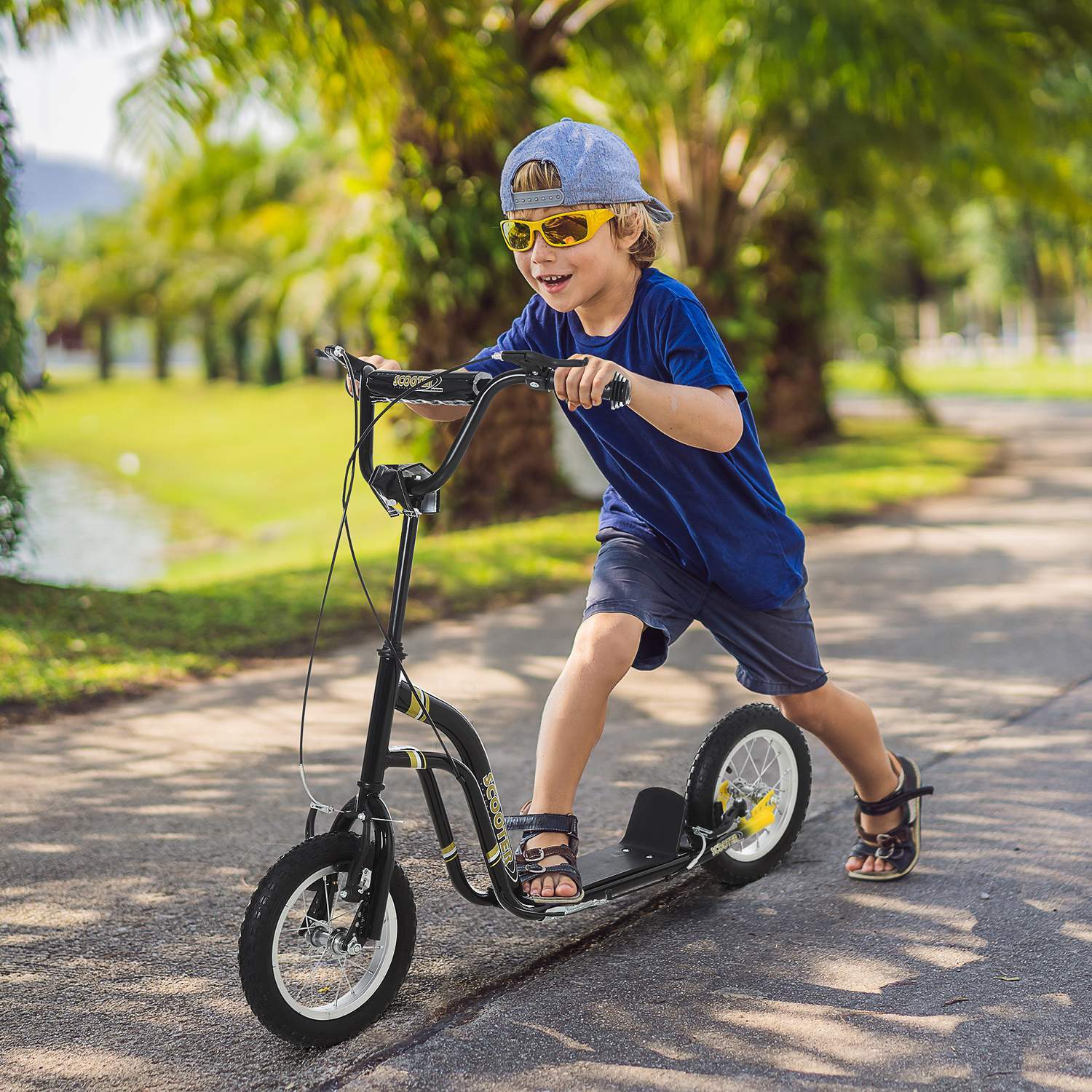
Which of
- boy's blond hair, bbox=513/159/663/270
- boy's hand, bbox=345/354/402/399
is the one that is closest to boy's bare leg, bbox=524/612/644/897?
boy's hand, bbox=345/354/402/399

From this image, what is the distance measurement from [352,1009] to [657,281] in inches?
65.1

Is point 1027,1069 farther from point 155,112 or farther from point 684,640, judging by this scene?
point 155,112

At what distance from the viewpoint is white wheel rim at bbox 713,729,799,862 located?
354 cm

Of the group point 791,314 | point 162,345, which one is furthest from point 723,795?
point 162,345

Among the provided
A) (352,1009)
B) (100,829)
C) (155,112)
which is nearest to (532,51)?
(155,112)

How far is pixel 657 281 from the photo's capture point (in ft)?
9.78

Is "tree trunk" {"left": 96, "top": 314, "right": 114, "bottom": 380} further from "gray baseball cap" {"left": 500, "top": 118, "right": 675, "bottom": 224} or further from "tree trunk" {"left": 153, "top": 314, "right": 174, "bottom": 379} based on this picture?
"gray baseball cap" {"left": 500, "top": 118, "right": 675, "bottom": 224}

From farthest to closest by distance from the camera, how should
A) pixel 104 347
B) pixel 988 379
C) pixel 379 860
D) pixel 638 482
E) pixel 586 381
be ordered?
pixel 104 347, pixel 988 379, pixel 638 482, pixel 379 860, pixel 586 381

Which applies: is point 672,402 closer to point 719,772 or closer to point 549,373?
point 549,373

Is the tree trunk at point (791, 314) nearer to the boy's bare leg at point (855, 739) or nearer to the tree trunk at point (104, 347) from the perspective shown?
the boy's bare leg at point (855, 739)

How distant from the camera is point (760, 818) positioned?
3514 mm

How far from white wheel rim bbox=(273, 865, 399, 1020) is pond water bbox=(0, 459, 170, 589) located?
4.32m

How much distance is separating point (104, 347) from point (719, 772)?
196ft

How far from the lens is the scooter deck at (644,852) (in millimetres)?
3130
